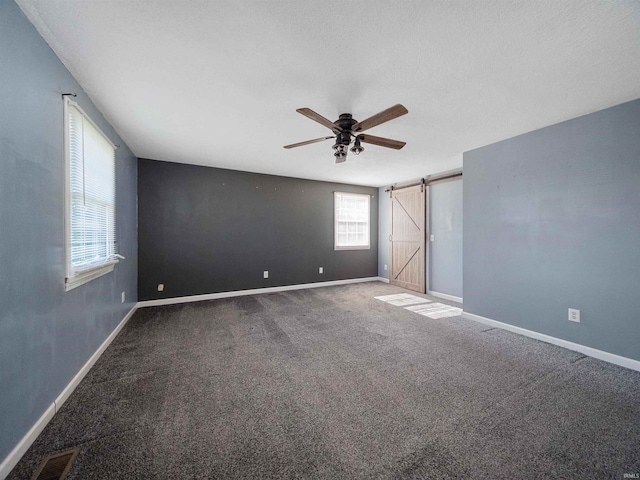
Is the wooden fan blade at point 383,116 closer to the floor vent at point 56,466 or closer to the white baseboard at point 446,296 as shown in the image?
the floor vent at point 56,466

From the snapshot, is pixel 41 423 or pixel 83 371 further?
pixel 83 371

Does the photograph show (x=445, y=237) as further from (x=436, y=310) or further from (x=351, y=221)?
(x=351, y=221)

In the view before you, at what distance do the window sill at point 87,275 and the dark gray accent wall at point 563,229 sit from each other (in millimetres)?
4547

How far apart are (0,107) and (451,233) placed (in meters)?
5.60

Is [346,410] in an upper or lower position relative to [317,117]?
lower

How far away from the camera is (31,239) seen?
1496 millimetres

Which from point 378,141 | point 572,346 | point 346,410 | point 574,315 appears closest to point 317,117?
point 378,141

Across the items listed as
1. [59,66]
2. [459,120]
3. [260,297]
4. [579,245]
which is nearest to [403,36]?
[459,120]

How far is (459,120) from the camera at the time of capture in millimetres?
2758

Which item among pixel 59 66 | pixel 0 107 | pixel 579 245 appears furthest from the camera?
pixel 579 245

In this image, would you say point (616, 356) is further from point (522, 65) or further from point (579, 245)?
point (522, 65)

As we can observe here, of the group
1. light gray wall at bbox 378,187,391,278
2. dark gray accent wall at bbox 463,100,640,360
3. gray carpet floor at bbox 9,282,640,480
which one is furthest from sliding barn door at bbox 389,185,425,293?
gray carpet floor at bbox 9,282,640,480

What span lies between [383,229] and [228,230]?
3889 mm

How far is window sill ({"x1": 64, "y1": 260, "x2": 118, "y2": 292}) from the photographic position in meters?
1.88
